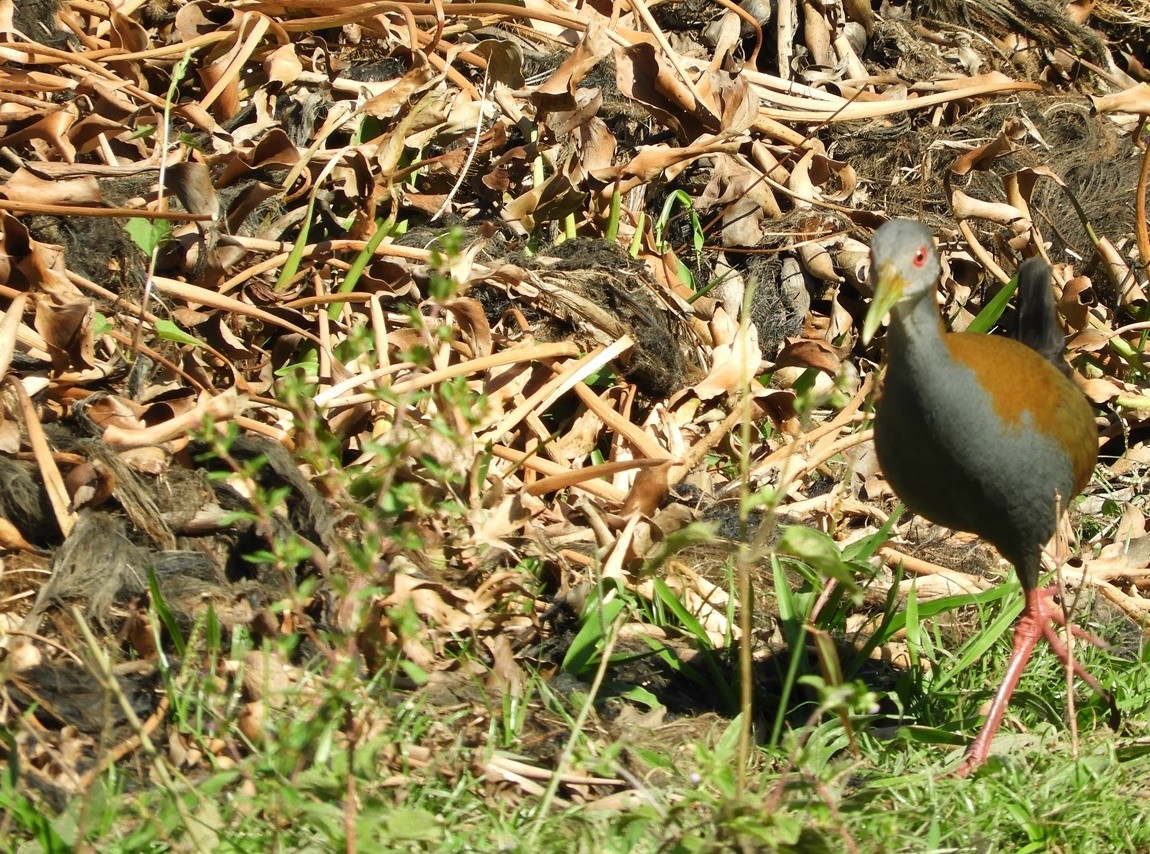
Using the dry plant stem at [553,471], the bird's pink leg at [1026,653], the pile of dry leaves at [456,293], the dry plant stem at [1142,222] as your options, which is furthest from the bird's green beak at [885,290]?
the dry plant stem at [1142,222]

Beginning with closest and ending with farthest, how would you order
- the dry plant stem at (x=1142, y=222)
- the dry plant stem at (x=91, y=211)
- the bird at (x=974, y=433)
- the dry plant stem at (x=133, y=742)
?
the dry plant stem at (x=133, y=742), the bird at (x=974, y=433), the dry plant stem at (x=91, y=211), the dry plant stem at (x=1142, y=222)

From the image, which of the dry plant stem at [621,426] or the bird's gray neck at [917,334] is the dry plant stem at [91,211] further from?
the bird's gray neck at [917,334]

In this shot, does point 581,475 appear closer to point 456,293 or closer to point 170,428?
point 170,428

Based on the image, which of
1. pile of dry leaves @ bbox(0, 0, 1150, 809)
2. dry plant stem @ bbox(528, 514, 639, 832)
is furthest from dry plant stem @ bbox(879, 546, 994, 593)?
dry plant stem @ bbox(528, 514, 639, 832)

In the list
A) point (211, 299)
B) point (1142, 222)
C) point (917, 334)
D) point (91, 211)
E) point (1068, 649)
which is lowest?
point (1068, 649)

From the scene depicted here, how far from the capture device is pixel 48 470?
3373mm

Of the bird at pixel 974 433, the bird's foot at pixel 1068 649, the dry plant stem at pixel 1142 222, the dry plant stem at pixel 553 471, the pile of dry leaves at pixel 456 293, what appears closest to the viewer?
the bird at pixel 974 433

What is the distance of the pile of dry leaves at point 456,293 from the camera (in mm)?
3254

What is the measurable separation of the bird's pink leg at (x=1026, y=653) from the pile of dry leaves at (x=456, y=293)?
0.49 metres

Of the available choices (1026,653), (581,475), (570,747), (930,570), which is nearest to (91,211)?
(581,475)

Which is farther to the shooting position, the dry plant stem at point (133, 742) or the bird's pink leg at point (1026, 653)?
the bird's pink leg at point (1026, 653)

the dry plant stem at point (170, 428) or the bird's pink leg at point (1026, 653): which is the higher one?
the dry plant stem at point (170, 428)

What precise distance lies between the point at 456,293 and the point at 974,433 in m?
1.34

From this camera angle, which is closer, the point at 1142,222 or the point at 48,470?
the point at 48,470
